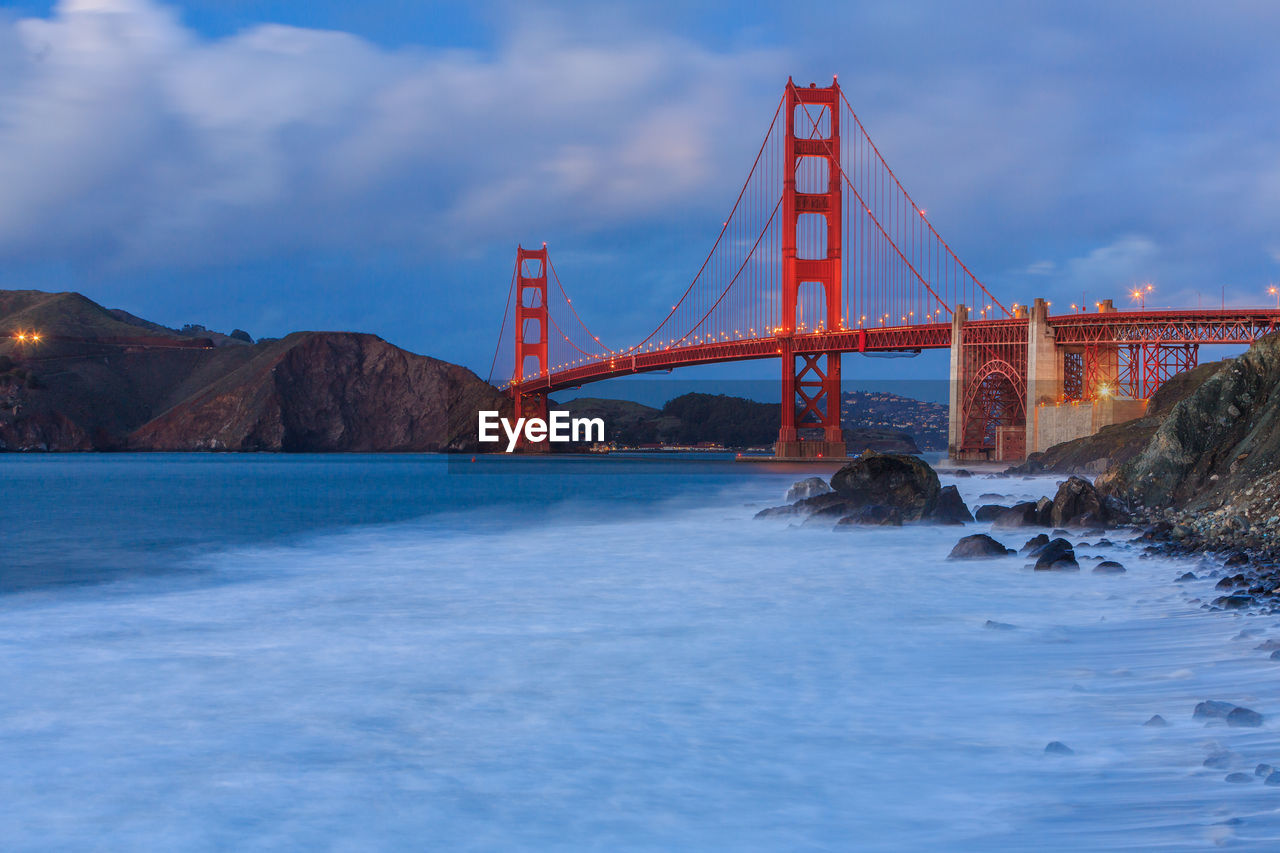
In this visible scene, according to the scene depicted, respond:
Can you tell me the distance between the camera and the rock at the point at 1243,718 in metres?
4.70

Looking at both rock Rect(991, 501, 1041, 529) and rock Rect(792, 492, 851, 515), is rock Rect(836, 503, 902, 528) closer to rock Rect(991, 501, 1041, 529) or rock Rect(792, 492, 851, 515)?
rock Rect(792, 492, 851, 515)

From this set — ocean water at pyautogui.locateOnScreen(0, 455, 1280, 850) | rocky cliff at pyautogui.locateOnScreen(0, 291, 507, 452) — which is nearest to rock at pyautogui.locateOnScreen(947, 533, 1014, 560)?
ocean water at pyautogui.locateOnScreen(0, 455, 1280, 850)

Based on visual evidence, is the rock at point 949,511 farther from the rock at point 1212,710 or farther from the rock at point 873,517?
the rock at point 1212,710

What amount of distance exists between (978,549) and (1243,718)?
302 inches

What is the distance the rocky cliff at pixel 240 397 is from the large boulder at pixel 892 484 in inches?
3363

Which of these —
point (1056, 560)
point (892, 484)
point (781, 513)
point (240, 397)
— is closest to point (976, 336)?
point (781, 513)

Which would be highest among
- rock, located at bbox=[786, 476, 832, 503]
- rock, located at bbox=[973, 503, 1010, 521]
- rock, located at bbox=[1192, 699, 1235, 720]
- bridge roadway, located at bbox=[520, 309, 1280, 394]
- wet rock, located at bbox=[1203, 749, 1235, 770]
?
bridge roadway, located at bbox=[520, 309, 1280, 394]

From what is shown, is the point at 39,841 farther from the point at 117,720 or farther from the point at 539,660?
the point at 539,660

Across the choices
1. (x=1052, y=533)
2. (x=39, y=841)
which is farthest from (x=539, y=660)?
(x=1052, y=533)

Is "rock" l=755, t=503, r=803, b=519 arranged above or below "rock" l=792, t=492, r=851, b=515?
below

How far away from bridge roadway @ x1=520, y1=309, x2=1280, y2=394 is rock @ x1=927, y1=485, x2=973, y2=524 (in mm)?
17412

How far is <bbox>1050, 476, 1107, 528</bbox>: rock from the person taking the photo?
14625 millimetres

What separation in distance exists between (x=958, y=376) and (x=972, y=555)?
3453cm

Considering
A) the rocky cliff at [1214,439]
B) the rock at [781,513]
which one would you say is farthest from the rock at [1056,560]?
the rock at [781,513]
